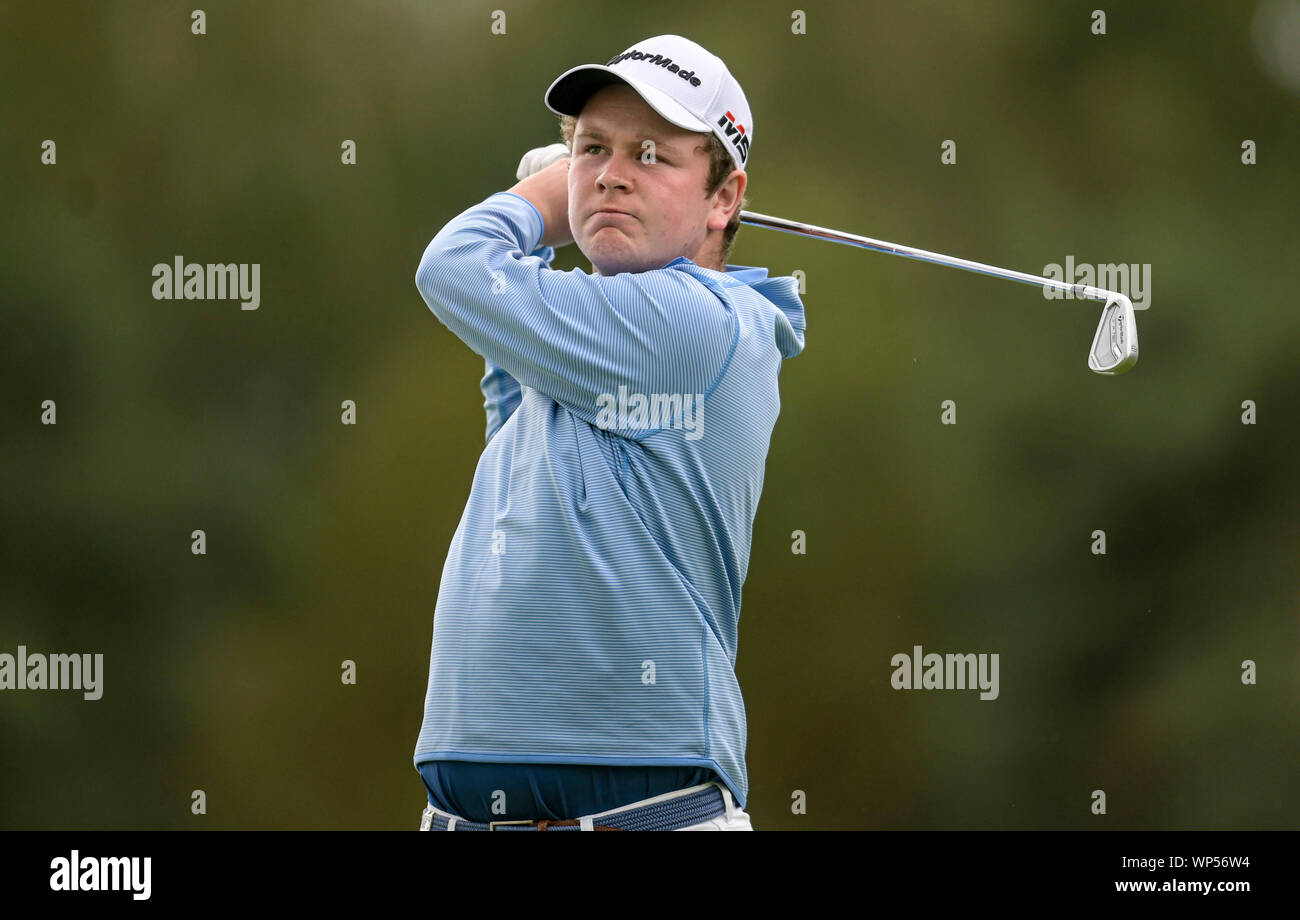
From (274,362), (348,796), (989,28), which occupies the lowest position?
(348,796)

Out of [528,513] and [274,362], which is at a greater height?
[274,362]

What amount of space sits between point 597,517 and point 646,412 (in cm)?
13

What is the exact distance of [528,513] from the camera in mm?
1473

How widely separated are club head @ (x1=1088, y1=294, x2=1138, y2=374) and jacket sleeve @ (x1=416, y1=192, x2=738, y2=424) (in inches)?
44.7

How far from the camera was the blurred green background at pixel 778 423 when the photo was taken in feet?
16.3

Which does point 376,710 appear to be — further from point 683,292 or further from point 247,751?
point 683,292

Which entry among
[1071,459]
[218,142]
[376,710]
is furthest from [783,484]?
[218,142]

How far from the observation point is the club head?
2496mm

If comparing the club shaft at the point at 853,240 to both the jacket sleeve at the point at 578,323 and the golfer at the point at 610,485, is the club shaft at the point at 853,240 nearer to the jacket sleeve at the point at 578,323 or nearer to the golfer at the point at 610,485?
the golfer at the point at 610,485

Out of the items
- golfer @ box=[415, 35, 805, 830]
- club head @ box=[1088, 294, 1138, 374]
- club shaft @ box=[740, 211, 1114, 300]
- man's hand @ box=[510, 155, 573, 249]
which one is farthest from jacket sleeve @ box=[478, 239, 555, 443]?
club head @ box=[1088, 294, 1138, 374]

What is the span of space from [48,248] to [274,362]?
0.87m

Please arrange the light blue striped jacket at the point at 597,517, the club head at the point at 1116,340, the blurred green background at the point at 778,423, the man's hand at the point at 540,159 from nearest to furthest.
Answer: the light blue striped jacket at the point at 597,517 < the man's hand at the point at 540,159 < the club head at the point at 1116,340 < the blurred green background at the point at 778,423

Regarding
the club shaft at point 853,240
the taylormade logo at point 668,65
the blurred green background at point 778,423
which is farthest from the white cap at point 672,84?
the blurred green background at point 778,423

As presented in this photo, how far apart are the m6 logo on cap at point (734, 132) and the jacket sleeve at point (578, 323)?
0.22m
